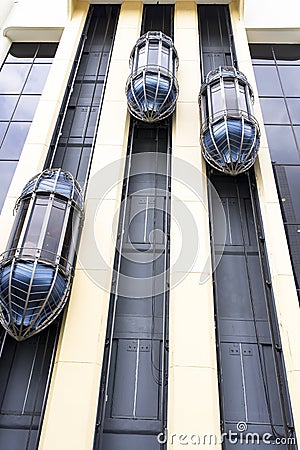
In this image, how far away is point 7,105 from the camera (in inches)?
543

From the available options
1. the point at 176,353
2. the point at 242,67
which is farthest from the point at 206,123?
the point at 176,353

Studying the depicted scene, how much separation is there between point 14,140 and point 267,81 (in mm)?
9948

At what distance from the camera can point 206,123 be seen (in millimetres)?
11039

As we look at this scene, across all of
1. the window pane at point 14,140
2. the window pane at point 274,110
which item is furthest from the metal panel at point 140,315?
the window pane at point 274,110

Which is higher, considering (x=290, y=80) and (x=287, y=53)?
(x=287, y=53)

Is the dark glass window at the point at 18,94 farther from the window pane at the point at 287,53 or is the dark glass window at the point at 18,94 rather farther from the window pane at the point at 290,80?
the window pane at the point at 287,53

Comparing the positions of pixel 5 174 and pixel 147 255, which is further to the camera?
pixel 5 174

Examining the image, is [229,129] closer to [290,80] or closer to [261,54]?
[290,80]

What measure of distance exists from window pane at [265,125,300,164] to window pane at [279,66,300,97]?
7.06 feet

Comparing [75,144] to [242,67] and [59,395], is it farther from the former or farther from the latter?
[59,395]

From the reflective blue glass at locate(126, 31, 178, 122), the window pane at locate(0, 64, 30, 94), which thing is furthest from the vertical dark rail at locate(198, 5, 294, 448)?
the window pane at locate(0, 64, 30, 94)

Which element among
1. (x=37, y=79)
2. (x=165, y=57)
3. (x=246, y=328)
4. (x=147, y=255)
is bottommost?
(x=246, y=328)

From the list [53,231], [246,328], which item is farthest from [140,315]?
[53,231]

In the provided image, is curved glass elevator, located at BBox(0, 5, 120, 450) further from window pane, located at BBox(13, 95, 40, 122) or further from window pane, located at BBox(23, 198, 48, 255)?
window pane, located at BBox(23, 198, 48, 255)
